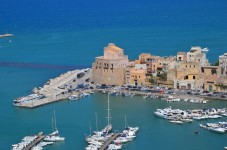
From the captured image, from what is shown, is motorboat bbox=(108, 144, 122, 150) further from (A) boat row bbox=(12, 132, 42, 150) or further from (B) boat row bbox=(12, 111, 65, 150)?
(A) boat row bbox=(12, 132, 42, 150)

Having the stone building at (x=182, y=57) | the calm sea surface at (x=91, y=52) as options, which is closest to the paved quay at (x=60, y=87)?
the calm sea surface at (x=91, y=52)

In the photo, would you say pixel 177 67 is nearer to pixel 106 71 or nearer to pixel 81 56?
pixel 106 71

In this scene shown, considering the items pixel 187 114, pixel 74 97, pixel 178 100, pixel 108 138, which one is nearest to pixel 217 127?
pixel 187 114

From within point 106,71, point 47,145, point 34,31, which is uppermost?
point 34,31

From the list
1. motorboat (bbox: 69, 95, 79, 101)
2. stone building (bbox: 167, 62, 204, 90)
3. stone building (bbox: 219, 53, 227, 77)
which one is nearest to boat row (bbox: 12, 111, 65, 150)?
motorboat (bbox: 69, 95, 79, 101)

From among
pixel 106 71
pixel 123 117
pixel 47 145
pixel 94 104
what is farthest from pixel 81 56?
pixel 47 145

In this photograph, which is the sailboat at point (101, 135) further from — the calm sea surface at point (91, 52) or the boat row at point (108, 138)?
the calm sea surface at point (91, 52)

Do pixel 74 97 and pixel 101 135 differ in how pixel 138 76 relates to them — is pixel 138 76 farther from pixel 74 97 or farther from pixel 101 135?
pixel 101 135

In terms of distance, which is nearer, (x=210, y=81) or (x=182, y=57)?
(x=210, y=81)
